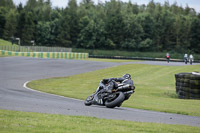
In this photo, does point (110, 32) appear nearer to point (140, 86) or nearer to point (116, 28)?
point (116, 28)

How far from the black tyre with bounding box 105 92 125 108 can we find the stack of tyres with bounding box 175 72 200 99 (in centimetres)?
731

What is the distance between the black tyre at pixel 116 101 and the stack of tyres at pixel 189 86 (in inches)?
288

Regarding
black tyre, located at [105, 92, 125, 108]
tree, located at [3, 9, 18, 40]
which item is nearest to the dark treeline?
tree, located at [3, 9, 18, 40]

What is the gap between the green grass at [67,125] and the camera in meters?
7.54

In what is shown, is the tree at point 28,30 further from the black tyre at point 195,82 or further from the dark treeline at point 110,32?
the black tyre at point 195,82

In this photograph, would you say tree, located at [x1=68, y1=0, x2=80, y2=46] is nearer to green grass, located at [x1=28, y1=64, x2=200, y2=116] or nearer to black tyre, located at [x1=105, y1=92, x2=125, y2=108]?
→ green grass, located at [x1=28, y1=64, x2=200, y2=116]

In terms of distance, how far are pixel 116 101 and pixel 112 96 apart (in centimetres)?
36

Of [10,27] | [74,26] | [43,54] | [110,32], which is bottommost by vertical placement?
[43,54]

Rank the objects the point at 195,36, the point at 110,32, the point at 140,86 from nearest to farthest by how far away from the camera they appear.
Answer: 1. the point at 140,86
2. the point at 195,36
3. the point at 110,32

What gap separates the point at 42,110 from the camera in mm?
10914

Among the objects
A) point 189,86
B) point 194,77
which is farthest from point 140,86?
point 194,77

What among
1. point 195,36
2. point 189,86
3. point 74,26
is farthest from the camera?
point 74,26

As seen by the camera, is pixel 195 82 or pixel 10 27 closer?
pixel 195 82

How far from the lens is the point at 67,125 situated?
8.16 m
